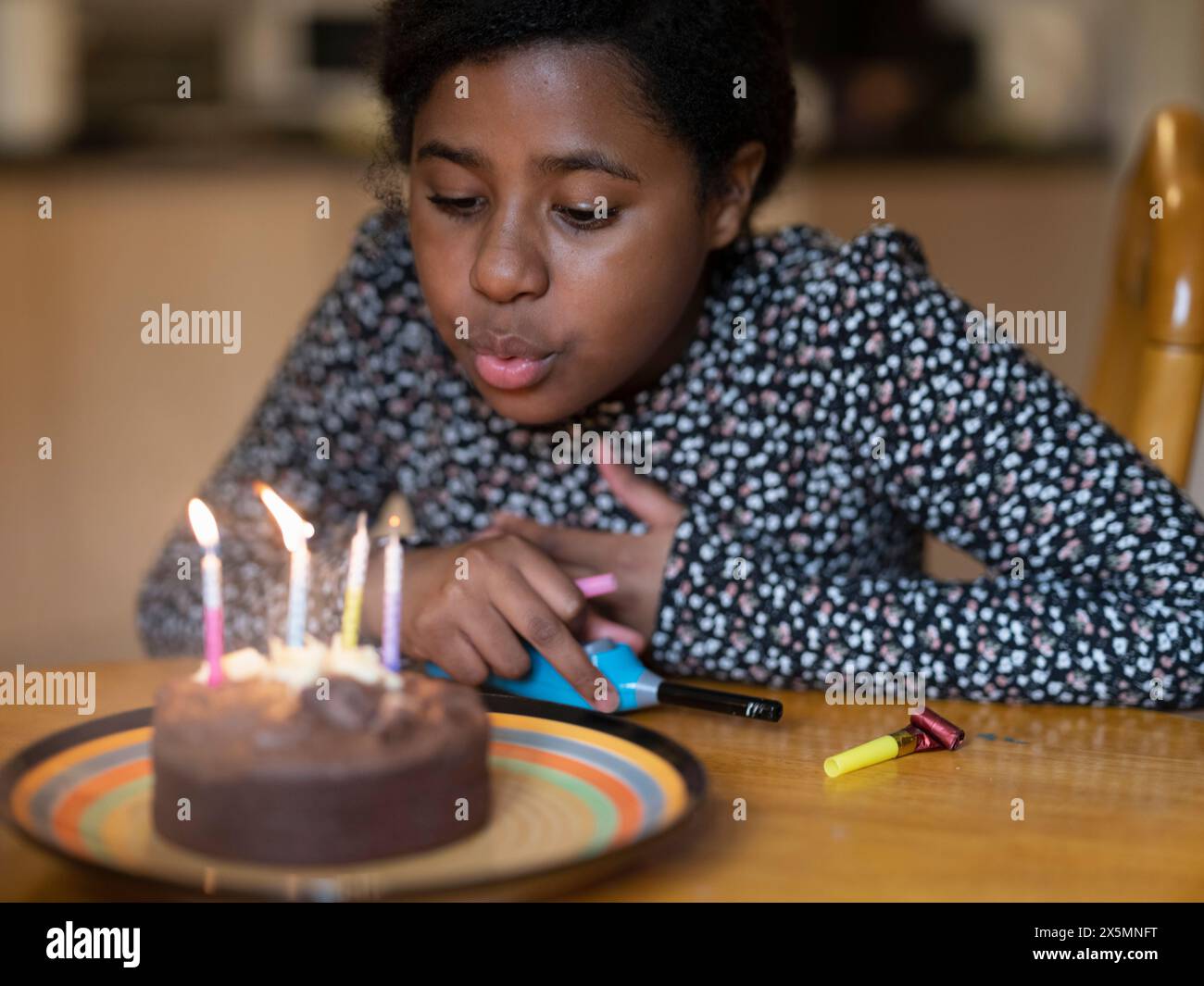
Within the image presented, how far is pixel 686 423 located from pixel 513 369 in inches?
9.8

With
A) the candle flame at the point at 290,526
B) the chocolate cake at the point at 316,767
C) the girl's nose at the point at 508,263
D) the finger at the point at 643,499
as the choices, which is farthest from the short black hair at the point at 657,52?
the chocolate cake at the point at 316,767

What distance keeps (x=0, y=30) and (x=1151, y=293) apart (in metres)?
2.79

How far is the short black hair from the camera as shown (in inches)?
43.7

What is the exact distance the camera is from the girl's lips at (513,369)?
116 centimetres

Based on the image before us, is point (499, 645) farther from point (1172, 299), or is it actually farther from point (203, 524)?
point (1172, 299)

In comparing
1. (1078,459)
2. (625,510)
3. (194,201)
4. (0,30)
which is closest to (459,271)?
(625,510)

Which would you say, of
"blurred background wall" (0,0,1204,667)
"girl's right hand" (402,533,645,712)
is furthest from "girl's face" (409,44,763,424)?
"blurred background wall" (0,0,1204,667)

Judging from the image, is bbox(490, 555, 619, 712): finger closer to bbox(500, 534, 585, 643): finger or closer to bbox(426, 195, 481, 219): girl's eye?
bbox(500, 534, 585, 643): finger

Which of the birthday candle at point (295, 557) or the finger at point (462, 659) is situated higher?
the birthday candle at point (295, 557)

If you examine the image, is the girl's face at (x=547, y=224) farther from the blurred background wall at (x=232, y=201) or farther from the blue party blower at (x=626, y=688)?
the blurred background wall at (x=232, y=201)

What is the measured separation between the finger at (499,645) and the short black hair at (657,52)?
16.1 inches

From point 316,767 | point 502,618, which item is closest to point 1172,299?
point 502,618
